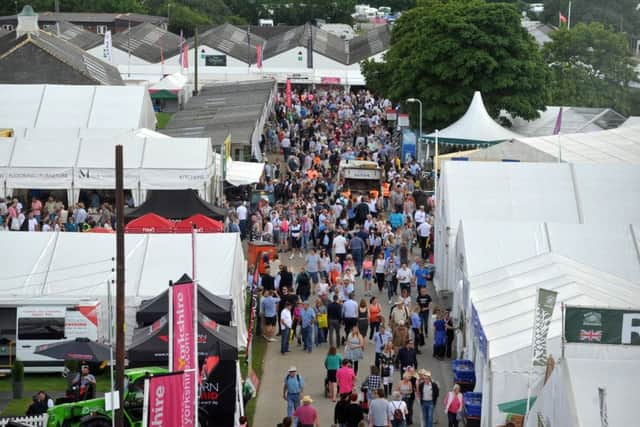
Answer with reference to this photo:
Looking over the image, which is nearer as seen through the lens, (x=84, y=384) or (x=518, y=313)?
(x=84, y=384)

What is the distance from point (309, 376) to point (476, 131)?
22.2m

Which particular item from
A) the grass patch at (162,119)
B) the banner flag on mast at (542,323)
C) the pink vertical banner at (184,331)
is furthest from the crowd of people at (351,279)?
the grass patch at (162,119)

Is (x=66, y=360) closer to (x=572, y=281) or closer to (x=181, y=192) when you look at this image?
(x=572, y=281)

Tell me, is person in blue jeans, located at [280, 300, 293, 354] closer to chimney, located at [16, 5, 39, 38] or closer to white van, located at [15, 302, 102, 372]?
white van, located at [15, 302, 102, 372]

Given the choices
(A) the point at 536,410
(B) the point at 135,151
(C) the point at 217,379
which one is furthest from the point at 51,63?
(A) the point at 536,410

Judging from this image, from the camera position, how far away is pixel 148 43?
86.1 m

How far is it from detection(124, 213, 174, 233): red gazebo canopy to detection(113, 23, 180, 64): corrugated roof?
180 ft

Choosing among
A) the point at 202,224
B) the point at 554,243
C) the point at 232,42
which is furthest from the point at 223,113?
the point at 232,42

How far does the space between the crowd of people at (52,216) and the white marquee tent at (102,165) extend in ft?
1.77

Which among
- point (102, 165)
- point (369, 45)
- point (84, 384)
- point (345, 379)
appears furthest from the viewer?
point (369, 45)

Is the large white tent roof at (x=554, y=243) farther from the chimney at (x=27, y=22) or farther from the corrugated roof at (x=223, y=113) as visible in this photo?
the chimney at (x=27, y=22)

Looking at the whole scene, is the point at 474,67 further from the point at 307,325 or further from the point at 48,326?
the point at 48,326

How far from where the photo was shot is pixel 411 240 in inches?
1196

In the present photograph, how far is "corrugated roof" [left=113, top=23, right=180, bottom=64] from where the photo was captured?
82.2 meters
